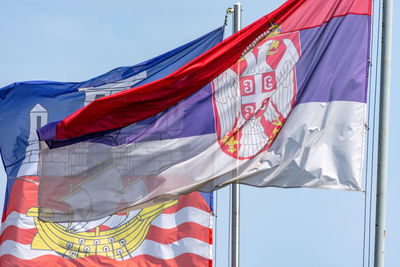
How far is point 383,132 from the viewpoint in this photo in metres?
11.8

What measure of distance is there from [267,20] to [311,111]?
4.95 ft

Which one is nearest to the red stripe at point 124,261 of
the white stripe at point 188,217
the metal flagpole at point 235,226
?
the white stripe at point 188,217

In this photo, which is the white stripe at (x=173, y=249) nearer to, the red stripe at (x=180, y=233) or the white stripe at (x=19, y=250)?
the red stripe at (x=180, y=233)

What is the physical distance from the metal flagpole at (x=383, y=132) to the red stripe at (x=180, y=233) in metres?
7.16

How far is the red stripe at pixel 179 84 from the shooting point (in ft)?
43.0

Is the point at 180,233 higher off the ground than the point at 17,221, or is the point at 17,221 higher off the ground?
the point at 17,221

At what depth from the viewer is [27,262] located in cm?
1892

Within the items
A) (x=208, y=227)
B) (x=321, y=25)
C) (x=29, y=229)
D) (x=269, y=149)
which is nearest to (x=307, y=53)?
(x=321, y=25)

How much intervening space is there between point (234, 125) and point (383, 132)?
2.37 metres

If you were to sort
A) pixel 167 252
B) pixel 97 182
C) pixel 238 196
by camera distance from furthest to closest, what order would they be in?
pixel 167 252
pixel 238 196
pixel 97 182

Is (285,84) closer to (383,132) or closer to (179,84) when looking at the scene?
(179,84)

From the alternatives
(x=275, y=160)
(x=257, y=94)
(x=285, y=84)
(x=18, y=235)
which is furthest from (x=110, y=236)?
(x=285, y=84)

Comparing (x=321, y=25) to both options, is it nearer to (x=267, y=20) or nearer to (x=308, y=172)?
(x=267, y=20)

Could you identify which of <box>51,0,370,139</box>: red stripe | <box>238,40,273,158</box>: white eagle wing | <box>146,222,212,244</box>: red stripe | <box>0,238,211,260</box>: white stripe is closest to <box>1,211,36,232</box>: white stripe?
<box>0,238,211,260</box>: white stripe
